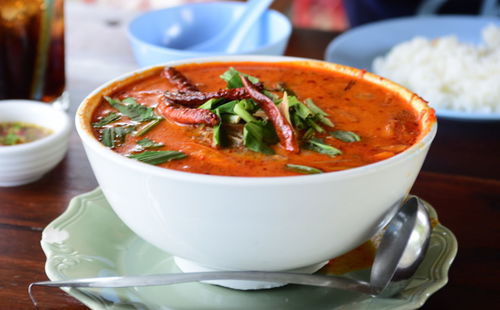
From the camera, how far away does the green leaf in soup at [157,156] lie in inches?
41.8

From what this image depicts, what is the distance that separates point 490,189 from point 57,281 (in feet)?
3.46

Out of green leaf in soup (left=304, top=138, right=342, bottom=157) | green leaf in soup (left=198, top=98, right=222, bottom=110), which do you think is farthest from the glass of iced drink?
green leaf in soup (left=304, top=138, right=342, bottom=157)

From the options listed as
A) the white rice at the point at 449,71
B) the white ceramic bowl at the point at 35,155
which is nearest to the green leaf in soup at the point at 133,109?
the white ceramic bowl at the point at 35,155

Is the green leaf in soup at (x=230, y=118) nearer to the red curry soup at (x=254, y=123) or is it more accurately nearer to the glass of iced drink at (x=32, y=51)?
the red curry soup at (x=254, y=123)

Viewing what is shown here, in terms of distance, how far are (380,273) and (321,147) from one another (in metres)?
0.25

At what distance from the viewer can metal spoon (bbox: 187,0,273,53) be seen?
2225 millimetres

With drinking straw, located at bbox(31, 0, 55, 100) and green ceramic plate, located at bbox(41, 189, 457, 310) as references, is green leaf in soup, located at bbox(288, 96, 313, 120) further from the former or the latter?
drinking straw, located at bbox(31, 0, 55, 100)

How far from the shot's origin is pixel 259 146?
1.11 m

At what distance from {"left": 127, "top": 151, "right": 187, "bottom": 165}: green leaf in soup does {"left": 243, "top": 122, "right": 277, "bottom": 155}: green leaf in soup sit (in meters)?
0.11

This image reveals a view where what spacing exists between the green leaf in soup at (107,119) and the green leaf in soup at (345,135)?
409 millimetres

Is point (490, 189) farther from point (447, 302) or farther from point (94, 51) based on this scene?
point (94, 51)

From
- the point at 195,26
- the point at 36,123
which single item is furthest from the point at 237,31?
the point at 36,123

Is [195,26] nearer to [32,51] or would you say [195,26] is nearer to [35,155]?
[32,51]

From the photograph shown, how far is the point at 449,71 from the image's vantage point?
2184 millimetres
